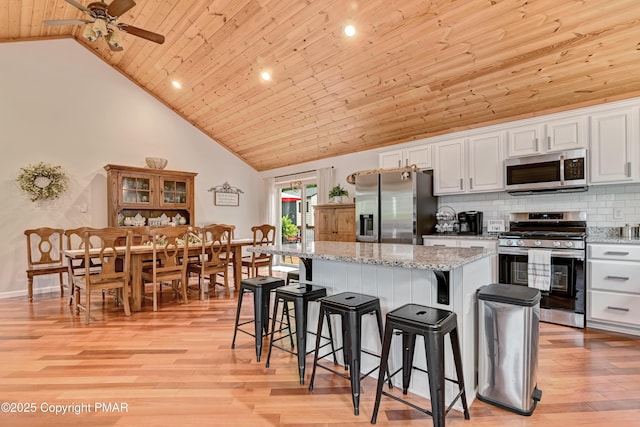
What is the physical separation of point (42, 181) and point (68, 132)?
2.93 ft

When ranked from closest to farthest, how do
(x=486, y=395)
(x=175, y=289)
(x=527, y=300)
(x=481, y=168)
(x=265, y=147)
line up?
1. (x=527, y=300)
2. (x=486, y=395)
3. (x=481, y=168)
4. (x=175, y=289)
5. (x=265, y=147)

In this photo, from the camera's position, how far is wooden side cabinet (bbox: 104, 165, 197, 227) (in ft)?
17.5

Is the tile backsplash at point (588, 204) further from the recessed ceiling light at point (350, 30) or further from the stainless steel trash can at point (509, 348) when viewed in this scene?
the recessed ceiling light at point (350, 30)

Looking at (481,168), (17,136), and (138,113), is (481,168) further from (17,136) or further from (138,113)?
(17,136)

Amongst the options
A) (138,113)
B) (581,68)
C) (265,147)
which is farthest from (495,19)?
(138,113)

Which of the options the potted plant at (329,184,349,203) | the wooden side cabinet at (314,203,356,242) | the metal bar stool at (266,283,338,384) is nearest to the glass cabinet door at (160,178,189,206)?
the wooden side cabinet at (314,203,356,242)

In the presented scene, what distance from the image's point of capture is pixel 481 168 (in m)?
3.92

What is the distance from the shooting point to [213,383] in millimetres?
2154

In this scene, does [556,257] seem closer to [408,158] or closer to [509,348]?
[509,348]

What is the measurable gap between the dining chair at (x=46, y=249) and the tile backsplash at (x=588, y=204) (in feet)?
19.0

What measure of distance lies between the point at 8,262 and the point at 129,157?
2310 mm

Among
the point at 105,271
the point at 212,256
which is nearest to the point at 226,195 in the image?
the point at 212,256

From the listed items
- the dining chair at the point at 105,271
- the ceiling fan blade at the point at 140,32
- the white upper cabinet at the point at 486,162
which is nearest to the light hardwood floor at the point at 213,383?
the dining chair at the point at 105,271

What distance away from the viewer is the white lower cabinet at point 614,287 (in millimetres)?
2875
